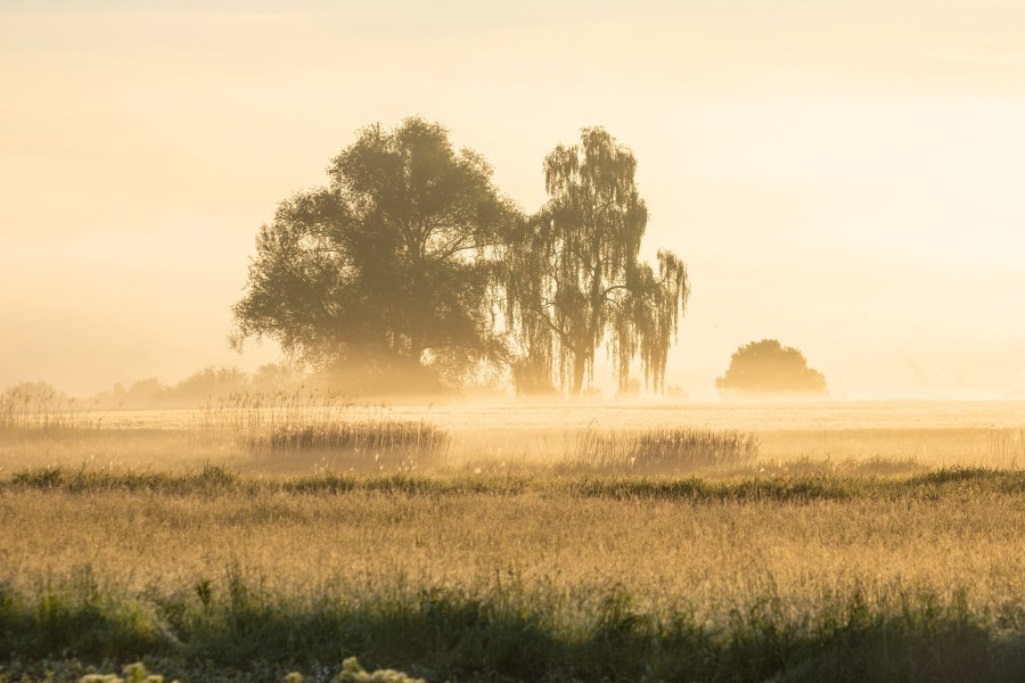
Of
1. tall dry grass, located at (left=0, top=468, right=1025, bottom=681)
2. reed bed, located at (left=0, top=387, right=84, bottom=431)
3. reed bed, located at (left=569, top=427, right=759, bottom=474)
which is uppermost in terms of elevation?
reed bed, located at (left=0, top=387, right=84, bottom=431)

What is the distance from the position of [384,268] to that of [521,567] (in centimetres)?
4812

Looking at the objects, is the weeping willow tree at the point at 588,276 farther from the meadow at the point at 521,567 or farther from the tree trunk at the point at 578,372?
the meadow at the point at 521,567

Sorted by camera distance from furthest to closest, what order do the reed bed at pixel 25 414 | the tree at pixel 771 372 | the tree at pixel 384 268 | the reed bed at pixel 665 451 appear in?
the tree at pixel 771 372 < the tree at pixel 384 268 < the reed bed at pixel 25 414 < the reed bed at pixel 665 451

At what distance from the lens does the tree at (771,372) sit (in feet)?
292

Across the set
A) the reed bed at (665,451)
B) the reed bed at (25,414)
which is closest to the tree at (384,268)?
the reed bed at (25,414)

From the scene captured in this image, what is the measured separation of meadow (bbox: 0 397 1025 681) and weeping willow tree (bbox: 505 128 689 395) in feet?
100

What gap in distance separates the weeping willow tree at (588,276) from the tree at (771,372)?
27.0 metres

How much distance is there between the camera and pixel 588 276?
62.8 meters

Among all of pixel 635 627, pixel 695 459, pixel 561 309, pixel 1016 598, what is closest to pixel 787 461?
pixel 695 459

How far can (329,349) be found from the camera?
204 ft

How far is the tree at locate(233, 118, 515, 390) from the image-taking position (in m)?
61.0

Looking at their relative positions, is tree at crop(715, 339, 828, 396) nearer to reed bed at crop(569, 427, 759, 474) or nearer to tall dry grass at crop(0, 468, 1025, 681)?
reed bed at crop(569, 427, 759, 474)

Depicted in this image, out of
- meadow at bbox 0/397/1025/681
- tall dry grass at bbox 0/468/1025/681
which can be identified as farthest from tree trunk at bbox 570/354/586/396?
tall dry grass at bbox 0/468/1025/681

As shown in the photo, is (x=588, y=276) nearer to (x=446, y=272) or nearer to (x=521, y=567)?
(x=446, y=272)
